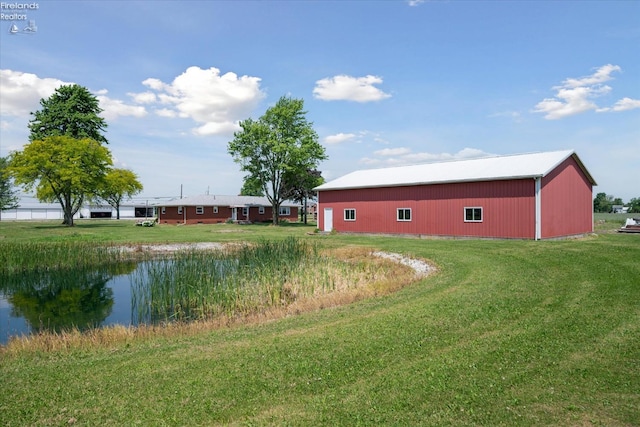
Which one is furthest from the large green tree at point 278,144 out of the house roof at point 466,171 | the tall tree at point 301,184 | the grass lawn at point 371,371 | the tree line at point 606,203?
the tree line at point 606,203

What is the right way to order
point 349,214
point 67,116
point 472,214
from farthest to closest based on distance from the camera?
point 67,116 → point 349,214 → point 472,214

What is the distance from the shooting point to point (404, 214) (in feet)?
80.6

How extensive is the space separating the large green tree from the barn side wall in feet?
42.8

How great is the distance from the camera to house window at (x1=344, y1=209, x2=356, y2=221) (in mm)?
27327

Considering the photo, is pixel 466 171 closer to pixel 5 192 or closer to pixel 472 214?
pixel 472 214

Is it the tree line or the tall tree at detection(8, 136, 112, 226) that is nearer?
the tall tree at detection(8, 136, 112, 226)

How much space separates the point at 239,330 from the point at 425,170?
2107cm

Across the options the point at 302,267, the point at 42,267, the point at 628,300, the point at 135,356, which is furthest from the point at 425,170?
the point at 135,356

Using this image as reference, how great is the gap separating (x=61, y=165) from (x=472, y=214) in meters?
34.2

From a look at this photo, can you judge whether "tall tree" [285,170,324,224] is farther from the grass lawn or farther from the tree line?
the tree line

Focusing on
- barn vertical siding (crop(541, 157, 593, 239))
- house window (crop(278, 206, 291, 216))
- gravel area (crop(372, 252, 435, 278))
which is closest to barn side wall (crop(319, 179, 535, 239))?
barn vertical siding (crop(541, 157, 593, 239))

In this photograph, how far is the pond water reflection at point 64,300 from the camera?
9445mm

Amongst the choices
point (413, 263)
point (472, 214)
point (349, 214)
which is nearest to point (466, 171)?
point (472, 214)

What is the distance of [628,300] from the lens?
780cm
